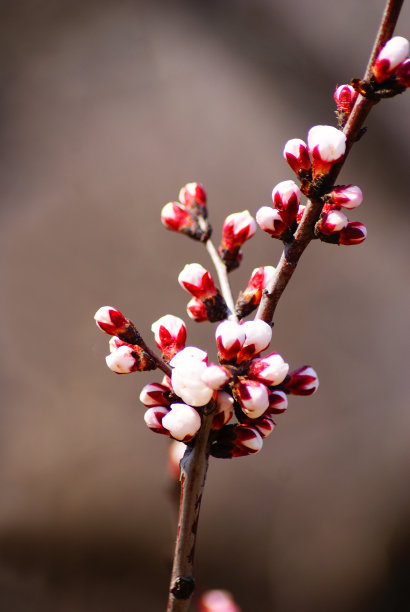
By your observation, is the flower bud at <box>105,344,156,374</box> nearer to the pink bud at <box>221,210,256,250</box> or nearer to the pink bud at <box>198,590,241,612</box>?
the pink bud at <box>221,210,256,250</box>

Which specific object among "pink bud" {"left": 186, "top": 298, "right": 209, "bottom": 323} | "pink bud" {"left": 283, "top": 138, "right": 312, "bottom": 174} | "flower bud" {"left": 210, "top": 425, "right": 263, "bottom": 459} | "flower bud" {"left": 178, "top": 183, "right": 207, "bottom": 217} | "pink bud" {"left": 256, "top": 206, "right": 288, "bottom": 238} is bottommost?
"flower bud" {"left": 210, "top": 425, "right": 263, "bottom": 459}

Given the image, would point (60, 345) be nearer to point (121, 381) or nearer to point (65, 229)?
point (121, 381)

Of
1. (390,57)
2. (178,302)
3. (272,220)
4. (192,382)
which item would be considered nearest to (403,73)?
(390,57)

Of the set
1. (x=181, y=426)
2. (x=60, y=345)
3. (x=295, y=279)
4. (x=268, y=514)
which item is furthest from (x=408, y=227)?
(x=181, y=426)

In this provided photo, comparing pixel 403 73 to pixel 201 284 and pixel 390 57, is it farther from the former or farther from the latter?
pixel 201 284

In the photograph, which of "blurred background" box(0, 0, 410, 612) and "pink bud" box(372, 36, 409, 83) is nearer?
"pink bud" box(372, 36, 409, 83)

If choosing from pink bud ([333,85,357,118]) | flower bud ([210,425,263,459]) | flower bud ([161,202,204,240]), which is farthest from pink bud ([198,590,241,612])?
pink bud ([333,85,357,118])

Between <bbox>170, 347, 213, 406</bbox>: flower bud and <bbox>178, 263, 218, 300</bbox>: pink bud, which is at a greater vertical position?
<bbox>178, 263, 218, 300</bbox>: pink bud
